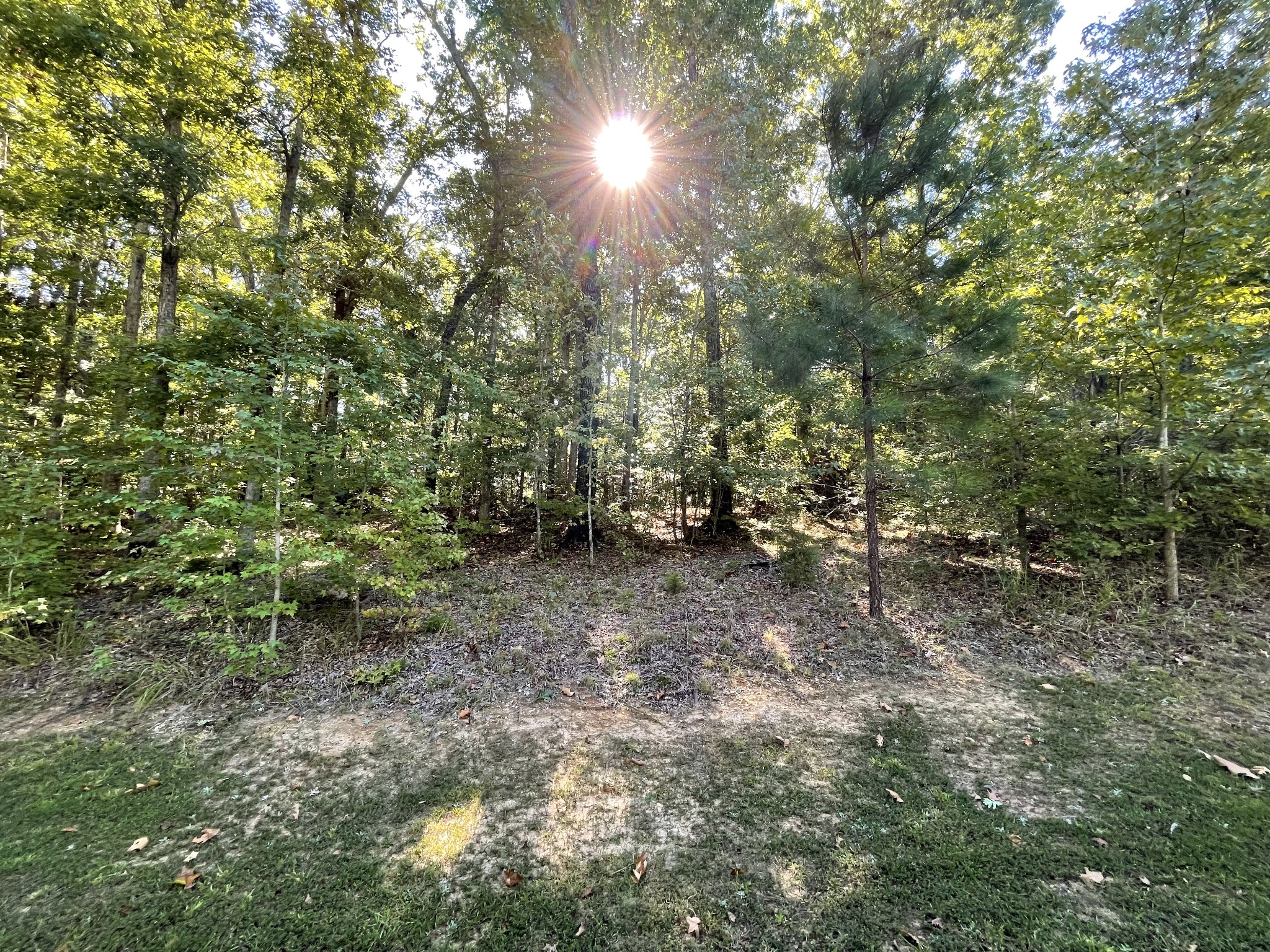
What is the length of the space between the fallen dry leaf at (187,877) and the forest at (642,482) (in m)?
0.03

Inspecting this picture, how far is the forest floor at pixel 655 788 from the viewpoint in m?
1.86

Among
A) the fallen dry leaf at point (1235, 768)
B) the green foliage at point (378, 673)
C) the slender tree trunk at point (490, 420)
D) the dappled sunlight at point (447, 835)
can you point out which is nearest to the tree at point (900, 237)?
the fallen dry leaf at point (1235, 768)

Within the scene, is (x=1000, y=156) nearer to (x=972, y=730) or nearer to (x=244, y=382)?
(x=972, y=730)

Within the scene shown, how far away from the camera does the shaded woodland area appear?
4223 millimetres

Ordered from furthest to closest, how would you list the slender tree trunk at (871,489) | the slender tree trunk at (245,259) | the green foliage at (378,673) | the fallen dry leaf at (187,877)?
1. the slender tree trunk at (245,259)
2. the slender tree trunk at (871,489)
3. the green foliage at (378,673)
4. the fallen dry leaf at (187,877)

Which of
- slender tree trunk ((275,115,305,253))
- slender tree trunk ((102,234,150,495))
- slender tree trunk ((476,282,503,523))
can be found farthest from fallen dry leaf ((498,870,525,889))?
slender tree trunk ((275,115,305,253))

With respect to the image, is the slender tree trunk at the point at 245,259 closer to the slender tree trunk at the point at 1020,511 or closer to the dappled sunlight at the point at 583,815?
the dappled sunlight at the point at 583,815

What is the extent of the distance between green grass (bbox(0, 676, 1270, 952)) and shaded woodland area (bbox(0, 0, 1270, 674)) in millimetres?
1550

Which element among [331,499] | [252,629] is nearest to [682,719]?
[331,499]

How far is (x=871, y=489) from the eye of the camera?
5184mm

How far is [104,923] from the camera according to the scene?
1771 millimetres

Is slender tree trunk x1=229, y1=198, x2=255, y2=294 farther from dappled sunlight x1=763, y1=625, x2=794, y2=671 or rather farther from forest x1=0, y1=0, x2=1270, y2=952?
dappled sunlight x1=763, y1=625, x2=794, y2=671

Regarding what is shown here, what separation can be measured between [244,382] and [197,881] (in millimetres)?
3397

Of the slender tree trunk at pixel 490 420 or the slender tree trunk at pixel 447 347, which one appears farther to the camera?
the slender tree trunk at pixel 490 420
